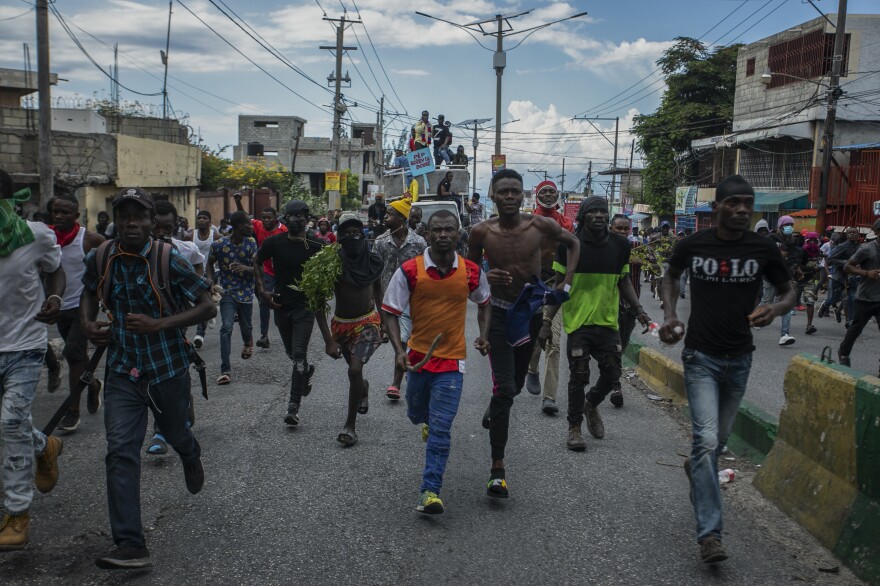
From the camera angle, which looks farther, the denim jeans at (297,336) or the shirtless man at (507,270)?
the denim jeans at (297,336)

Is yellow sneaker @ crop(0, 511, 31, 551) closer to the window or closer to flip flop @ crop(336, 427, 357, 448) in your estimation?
flip flop @ crop(336, 427, 357, 448)

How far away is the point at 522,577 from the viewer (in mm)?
4395

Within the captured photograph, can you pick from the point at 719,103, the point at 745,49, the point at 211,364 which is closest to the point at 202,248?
the point at 211,364

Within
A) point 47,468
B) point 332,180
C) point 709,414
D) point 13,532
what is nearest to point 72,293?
point 47,468

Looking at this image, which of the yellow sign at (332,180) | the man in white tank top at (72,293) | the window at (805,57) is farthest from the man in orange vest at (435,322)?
the window at (805,57)

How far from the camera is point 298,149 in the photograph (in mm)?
77188

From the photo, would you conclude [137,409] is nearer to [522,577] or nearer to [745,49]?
[522,577]

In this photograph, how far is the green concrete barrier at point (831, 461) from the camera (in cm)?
457

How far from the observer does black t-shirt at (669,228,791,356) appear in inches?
189

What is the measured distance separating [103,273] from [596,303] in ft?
13.3

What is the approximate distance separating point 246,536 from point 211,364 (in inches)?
257

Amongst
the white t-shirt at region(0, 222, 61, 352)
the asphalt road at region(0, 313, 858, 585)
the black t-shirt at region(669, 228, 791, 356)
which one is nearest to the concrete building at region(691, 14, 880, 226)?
the asphalt road at region(0, 313, 858, 585)

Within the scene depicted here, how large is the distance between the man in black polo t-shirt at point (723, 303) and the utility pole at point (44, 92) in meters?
12.3

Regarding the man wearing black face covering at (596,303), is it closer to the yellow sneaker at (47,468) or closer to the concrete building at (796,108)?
the yellow sneaker at (47,468)
